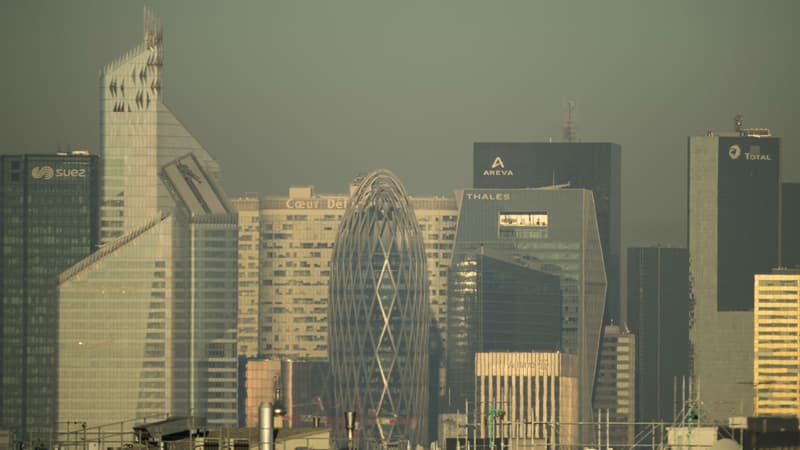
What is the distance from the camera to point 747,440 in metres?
133

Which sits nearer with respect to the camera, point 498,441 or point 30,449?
point 30,449

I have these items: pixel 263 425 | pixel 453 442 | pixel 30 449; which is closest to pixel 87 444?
pixel 30 449

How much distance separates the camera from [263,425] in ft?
243

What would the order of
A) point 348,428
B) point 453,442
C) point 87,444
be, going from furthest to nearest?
point 453,442
point 87,444
point 348,428

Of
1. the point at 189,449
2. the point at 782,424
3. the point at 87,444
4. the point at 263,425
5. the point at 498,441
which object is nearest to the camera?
the point at 263,425

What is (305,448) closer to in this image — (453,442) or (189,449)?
(189,449)

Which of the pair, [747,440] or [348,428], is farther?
[747,440]

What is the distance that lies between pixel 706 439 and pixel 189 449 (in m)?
38.0

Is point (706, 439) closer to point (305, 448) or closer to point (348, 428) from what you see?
point (305, 448)

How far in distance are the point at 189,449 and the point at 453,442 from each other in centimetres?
9741

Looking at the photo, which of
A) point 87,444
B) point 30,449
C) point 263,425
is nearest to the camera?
point 263,425

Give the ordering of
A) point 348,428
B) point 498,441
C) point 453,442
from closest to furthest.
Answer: point 348,428, point 498,441, point 453,442

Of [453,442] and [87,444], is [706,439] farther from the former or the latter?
[453,442]

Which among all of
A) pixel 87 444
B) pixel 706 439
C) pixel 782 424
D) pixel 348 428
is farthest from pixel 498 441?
pixel 348 428
